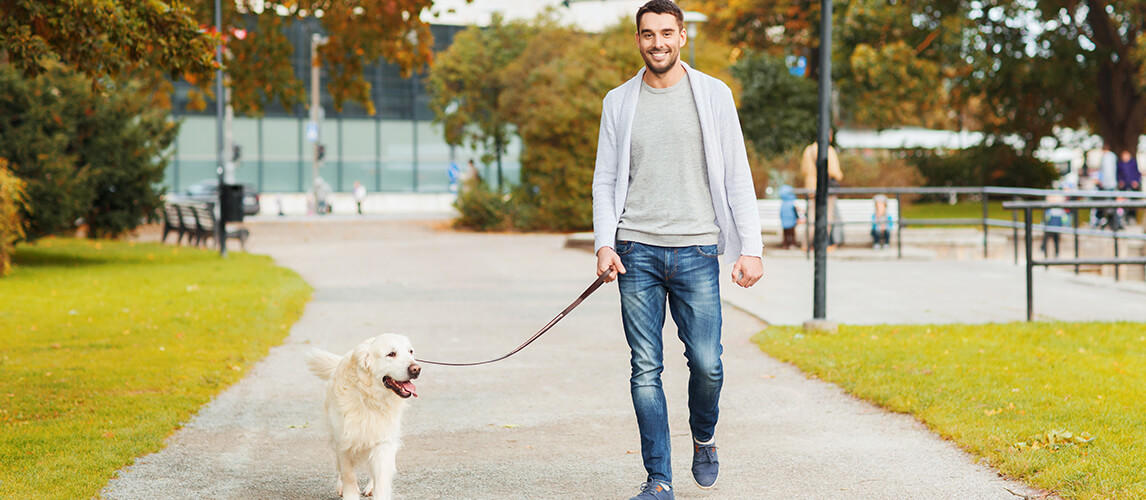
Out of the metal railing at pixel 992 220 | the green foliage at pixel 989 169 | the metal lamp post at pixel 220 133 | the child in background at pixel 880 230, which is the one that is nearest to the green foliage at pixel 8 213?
the metal lamp post at pixel 220 133

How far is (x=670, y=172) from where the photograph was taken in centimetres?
432

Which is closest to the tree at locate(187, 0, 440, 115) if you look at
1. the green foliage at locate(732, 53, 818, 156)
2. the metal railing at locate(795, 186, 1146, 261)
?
the metal railing at locate(795, 186, 1146, 261)

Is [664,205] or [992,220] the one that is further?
[992,220]

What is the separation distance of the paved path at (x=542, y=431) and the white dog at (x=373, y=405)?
0.38m

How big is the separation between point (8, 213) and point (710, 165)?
12766 millimetres

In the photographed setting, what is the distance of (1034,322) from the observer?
9.73 meters

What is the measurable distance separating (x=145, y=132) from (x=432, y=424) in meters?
14.8

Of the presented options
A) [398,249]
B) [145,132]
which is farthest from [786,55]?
[145,132]

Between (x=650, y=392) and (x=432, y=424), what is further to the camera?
(x=432, y=424)

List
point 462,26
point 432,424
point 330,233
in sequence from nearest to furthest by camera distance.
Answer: point 432,424 < point 330,233 < point 462,26

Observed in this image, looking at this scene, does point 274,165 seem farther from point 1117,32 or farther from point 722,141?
point 722,141

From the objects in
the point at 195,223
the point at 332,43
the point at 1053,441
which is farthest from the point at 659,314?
the point at 195,223

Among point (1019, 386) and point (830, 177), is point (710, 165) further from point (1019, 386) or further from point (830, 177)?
point (830, 177)

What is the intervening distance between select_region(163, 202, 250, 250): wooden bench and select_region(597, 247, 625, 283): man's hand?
18.5 meters
